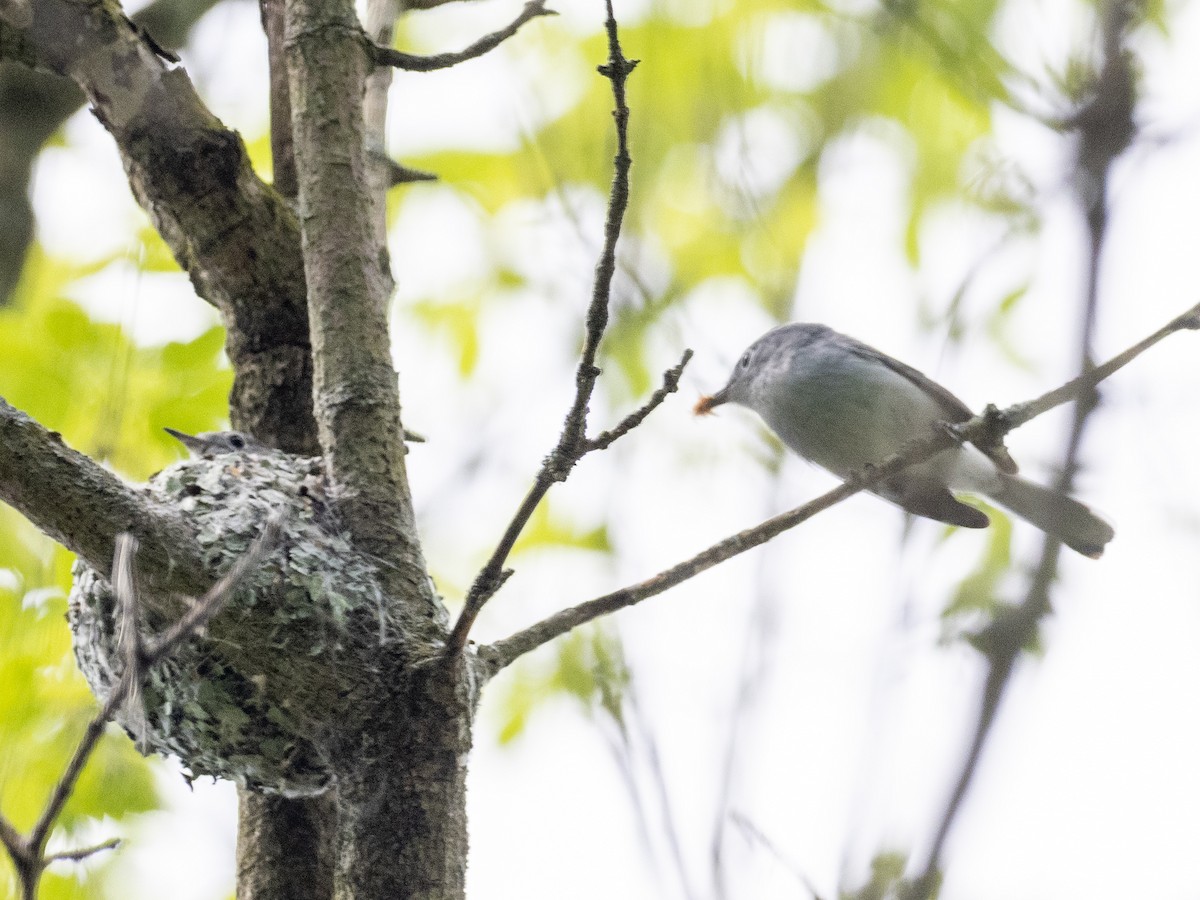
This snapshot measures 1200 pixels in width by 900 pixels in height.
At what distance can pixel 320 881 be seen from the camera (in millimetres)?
3141

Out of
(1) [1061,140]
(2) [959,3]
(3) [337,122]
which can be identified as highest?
(3) [337,122]

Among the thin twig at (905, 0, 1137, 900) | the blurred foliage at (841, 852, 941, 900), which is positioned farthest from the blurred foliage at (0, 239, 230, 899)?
the thin twig at (905, 0, 1137, 900)

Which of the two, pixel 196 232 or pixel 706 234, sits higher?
pixel 706 234

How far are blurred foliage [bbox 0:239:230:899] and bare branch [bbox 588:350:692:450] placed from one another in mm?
1692

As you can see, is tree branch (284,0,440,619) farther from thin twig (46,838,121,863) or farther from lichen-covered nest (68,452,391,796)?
thin twig (46,838,121,863)

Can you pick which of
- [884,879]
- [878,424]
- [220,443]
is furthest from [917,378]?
[884,879]

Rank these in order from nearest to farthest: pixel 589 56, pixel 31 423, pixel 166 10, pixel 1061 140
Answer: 1. pixel 1061 140
2. pixel 31 423
3. pixel 589 56
4. pixel 166 10

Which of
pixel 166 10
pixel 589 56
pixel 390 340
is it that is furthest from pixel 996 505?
pixel 166 10

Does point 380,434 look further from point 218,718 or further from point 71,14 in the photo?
point 71,14

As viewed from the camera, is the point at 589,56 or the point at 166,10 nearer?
the point at 589,56

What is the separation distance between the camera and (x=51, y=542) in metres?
3.40

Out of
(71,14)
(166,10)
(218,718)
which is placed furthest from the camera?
(166,10)

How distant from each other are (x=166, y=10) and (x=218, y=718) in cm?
339

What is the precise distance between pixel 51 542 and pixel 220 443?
23.6 inches
